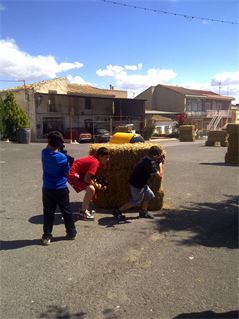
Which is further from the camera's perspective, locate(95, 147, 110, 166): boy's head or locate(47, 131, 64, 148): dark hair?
locate(95, 147, 110, 166): boy's head

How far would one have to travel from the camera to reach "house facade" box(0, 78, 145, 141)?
1560 inches

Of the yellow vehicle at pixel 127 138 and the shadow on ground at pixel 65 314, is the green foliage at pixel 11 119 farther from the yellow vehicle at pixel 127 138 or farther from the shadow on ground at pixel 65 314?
the shadow on ground at pixel 65 314

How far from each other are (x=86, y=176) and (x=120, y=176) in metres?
Result: 1.16

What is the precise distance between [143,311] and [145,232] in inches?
97.5

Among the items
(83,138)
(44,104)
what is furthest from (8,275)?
(44,104)

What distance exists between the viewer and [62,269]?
4605mm

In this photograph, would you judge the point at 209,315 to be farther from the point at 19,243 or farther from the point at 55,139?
the point at 55,139

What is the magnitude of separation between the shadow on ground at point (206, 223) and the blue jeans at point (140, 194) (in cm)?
46

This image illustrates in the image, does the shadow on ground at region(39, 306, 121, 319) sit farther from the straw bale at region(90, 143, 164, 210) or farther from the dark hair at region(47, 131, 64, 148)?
the straw bale at region(90, 143, 164, 210)

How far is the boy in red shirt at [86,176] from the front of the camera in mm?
6613

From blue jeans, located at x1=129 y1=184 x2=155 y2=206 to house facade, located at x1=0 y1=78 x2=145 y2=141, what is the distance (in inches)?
1285

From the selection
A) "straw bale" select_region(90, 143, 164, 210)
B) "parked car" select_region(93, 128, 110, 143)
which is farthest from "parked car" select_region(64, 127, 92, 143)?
"straw bale" select_region(90, 143, 164, 210)

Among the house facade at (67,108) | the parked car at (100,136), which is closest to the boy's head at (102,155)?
the parked car at (100,136)

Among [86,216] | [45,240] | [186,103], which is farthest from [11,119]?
[186,103]
